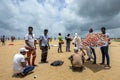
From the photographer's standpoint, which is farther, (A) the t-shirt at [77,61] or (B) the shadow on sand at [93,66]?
(B) the shadow on sand at [93,66]

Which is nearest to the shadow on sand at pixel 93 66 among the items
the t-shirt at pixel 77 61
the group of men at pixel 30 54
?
the group of men at pixel 30 54

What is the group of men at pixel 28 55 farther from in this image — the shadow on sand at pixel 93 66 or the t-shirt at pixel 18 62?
the shadow on sand at pixel 93 66

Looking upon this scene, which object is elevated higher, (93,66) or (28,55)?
(28,55)

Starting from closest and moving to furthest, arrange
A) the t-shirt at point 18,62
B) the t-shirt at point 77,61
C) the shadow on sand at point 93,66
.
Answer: the t-shirt at point 18,62
the t-shirt at point 77,61
the shadow on sand at point 93,66

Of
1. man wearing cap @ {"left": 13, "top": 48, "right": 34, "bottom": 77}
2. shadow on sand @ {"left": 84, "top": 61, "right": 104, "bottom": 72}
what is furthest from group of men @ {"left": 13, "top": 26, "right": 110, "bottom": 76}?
shadow on sand @ {"left": 84, "top": 61, "right": 104, "bottom": 72}

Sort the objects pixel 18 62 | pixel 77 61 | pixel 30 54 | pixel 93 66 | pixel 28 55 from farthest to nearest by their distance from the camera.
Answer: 1. pixel 93 66
2. pixel 30 54
3. pixel 28 55
4. pixel 77 61
5. pixel 18 62

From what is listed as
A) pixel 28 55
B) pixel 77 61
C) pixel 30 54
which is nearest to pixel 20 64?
pixel 28 55

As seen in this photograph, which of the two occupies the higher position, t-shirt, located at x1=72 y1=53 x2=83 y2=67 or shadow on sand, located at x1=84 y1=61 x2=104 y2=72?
t-shirt, located at x1=72 y1=53 x2=83 y2=67

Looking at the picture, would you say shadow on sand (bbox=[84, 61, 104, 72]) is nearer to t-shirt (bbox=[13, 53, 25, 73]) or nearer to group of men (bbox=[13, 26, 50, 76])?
group of men (bbox=[13, 26, 50, 76])

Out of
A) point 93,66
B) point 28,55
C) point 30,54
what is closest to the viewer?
point 28,55

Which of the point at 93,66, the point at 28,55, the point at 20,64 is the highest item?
the point at 28,55

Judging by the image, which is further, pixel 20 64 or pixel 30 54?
pixel 30 54

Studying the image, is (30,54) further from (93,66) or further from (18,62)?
(93,66)

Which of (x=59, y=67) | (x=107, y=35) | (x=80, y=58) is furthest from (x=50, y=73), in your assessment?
(x=107, y=35)
